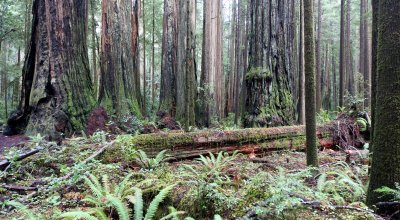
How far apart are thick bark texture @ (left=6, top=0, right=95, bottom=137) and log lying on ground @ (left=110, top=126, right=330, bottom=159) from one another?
3.18 m

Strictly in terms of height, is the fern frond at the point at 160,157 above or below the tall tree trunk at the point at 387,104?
below

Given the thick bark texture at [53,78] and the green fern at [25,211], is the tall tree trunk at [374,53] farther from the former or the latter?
the thick bark texture at [53,78]

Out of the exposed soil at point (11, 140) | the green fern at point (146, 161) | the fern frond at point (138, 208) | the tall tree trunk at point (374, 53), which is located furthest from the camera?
the exposed soil at point (11, 140)

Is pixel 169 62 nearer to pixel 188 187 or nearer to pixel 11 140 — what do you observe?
pixel 11 140

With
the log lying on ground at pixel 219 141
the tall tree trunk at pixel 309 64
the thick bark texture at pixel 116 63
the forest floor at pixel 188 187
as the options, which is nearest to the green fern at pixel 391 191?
the forest floor at pixel 188 187

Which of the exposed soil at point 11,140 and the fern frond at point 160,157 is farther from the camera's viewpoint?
the exposed soil at point 11,140

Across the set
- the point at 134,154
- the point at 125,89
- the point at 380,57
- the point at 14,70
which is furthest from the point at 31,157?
the point at 14,70

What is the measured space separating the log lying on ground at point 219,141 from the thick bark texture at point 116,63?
15.7 feet

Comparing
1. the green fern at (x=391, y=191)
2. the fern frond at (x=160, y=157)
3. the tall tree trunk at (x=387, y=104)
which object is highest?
the tall tree trunk at (x=387, y=104)

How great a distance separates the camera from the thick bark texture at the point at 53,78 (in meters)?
7.48

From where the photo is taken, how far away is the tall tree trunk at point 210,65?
13.9 m

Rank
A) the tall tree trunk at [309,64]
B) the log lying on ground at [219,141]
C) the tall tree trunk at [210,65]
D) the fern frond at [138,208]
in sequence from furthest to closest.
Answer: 1. the tall tree trunk at [210,65]
2. the log lying on ground at [219,141]
3. the tall tree trunk at [309,64]
4. the fern frond at [138,208]

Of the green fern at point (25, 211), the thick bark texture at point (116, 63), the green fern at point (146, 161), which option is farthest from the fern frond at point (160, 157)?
the thick bark texture at point (116, 63)

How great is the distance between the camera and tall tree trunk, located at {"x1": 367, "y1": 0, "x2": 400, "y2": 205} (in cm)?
260
